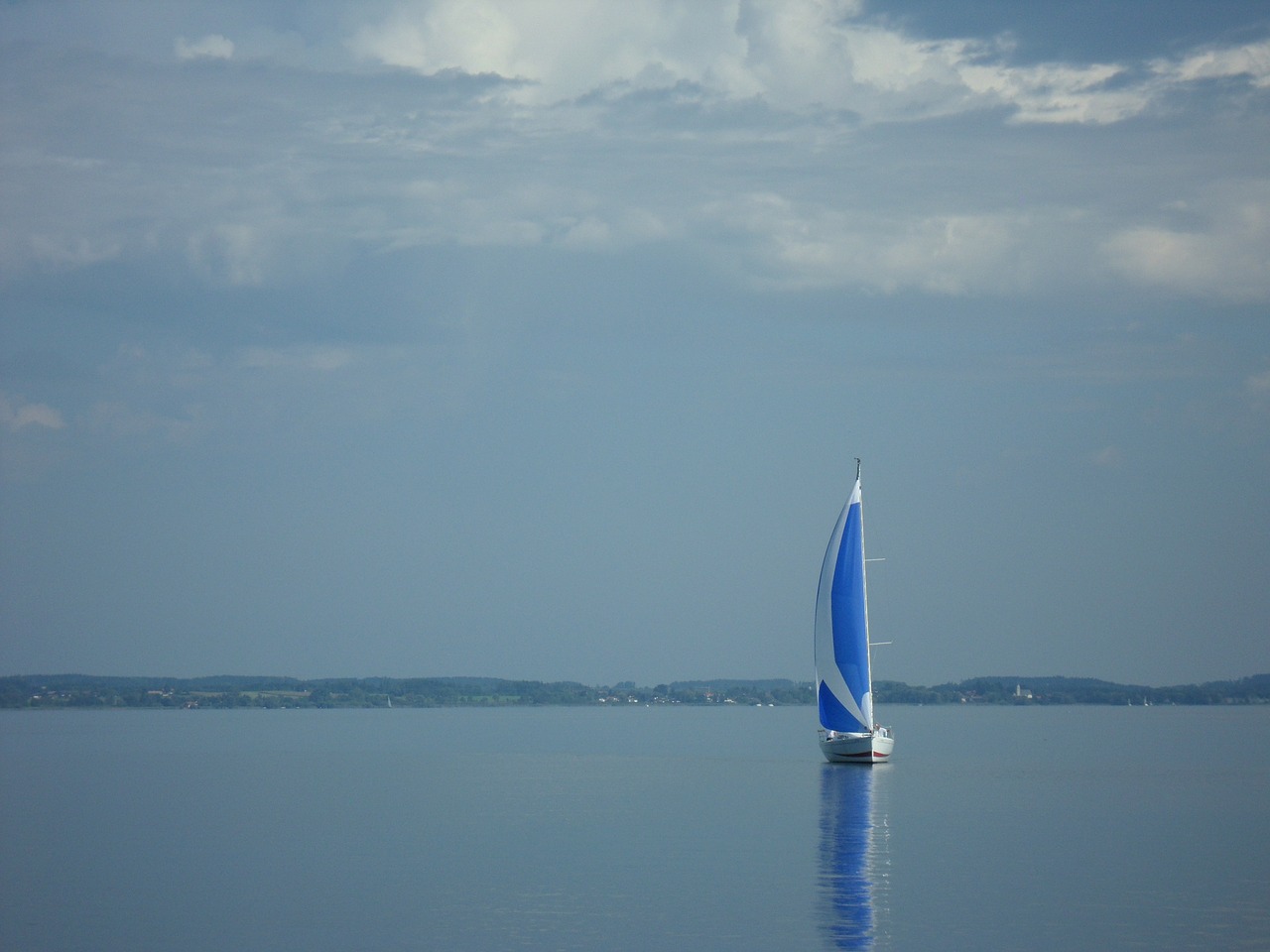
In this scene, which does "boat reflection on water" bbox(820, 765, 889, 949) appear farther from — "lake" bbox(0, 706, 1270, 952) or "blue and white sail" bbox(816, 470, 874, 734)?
"blue and white sail" bbox(816, 470, 874, 734)

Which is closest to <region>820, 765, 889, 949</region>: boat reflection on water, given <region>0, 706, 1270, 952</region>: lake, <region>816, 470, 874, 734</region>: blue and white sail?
<region>0, 706, 1270, 952</region>: lake

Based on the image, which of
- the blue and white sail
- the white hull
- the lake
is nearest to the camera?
the lake

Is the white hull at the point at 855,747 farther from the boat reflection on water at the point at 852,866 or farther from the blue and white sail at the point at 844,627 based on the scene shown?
the boat reflection on water at the point at 852,866

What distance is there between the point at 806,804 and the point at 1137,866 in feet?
56.2

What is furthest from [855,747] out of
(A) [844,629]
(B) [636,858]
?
(B) [636,858]

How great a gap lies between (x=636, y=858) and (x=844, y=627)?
2707cm

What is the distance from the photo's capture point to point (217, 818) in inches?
1912

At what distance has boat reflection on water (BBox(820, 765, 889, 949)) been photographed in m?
28.0

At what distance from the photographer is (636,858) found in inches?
1489

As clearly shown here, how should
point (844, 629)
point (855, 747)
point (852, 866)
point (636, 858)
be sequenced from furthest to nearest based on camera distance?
point (855, 747) → point (844, 629) → point (636, 858) → point (852, 866)

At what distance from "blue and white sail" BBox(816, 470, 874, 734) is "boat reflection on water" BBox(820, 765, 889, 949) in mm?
4296

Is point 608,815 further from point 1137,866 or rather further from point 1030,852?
point 1137,866

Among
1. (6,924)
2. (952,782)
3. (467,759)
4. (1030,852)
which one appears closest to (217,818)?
(6,924)

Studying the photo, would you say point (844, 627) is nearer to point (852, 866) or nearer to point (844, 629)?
point (844, 629)
